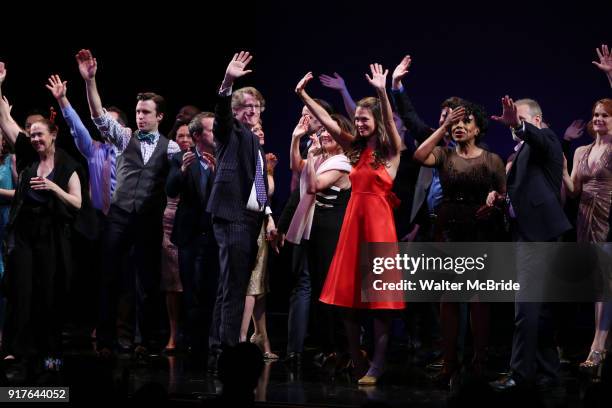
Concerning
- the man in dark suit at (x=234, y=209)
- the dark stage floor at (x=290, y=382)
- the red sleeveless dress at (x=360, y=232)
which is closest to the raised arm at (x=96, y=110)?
the man in dark suit at (x=234, y=209)

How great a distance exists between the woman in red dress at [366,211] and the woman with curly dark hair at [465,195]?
0.22m

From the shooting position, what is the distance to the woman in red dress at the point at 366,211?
444 centimetres

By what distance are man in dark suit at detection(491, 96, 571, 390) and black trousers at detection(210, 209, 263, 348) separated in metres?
1.44

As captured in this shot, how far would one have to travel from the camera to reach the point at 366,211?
4.50 metres

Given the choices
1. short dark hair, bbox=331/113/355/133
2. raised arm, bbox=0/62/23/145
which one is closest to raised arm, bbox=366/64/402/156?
short dark hair, bbox=331/113/355/133

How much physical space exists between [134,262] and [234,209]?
4.65 feet

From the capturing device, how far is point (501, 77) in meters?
6.99

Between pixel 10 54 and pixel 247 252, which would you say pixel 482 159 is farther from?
pixel 10 54

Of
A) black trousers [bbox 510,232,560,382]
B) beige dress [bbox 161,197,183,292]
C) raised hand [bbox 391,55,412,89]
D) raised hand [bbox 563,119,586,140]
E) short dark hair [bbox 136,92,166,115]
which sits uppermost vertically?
short dark hair [bbox 136,92,166,115]

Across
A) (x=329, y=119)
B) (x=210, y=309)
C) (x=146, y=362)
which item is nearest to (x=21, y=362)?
(x=146, y=362)

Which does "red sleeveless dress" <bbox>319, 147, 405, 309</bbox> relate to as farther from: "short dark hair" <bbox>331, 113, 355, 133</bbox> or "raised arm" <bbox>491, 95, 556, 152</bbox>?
"raised arm" <bbox>491, 95, 556, 152</bbox>

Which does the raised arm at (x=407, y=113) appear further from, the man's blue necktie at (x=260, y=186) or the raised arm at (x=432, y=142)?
the man's blue necktie at (x=260, y=186)

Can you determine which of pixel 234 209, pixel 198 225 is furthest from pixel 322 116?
pixel 198 225

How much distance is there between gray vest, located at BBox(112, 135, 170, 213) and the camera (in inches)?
217
